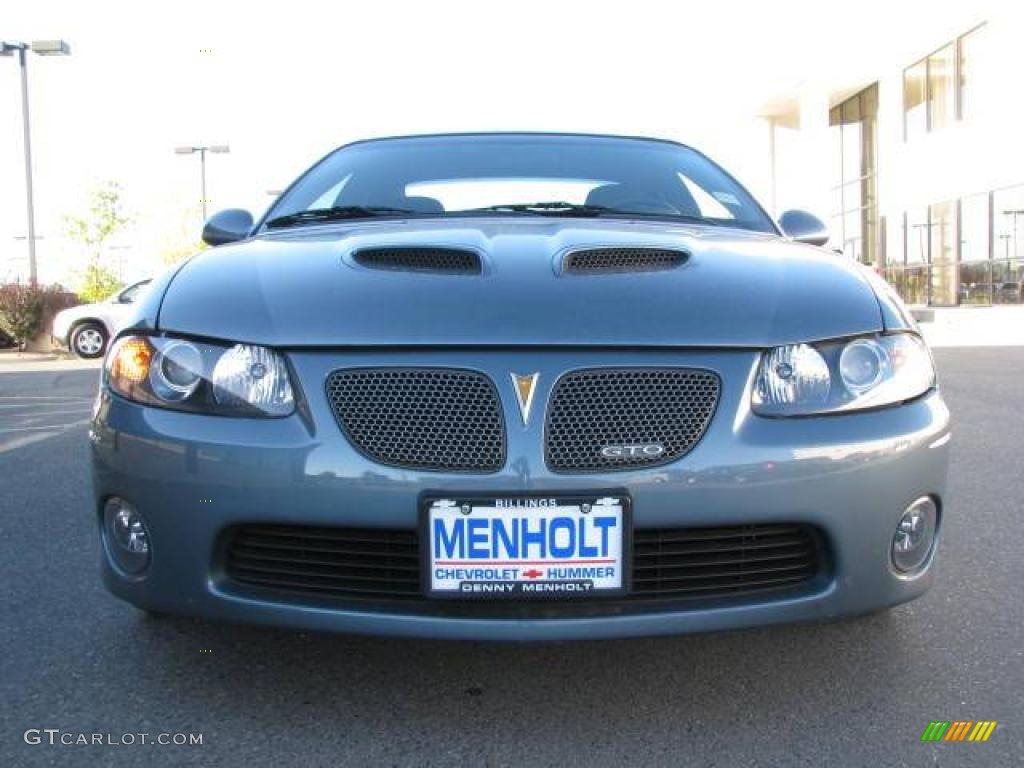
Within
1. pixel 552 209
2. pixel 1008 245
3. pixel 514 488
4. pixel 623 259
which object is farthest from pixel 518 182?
pixel 1008 245

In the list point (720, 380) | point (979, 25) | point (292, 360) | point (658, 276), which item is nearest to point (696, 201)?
point (658, 276)

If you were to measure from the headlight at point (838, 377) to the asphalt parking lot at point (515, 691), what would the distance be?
0.65m

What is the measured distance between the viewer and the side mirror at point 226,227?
3.01 metres

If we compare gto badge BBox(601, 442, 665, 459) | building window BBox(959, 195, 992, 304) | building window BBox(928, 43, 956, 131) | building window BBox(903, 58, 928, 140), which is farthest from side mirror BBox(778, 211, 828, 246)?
building window BBox(903, 58, 928, 140)

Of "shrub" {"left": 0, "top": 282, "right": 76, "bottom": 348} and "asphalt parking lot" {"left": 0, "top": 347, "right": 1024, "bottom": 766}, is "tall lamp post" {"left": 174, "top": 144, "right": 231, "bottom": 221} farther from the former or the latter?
"asphalt parking lot" {"left": 0, "top": 347, "right": 1024, "bottom": 766}

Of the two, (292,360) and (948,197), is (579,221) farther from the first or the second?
(948,197)

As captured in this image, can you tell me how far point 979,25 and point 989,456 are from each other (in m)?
17.9

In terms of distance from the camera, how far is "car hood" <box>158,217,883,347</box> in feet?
6.35

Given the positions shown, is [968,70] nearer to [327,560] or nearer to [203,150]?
[203,150]

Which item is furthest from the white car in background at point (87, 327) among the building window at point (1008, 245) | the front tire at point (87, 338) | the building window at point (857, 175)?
the building window at point (857, 175)

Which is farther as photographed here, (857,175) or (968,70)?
(857,175)

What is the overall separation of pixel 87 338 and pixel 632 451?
14570 millimetres

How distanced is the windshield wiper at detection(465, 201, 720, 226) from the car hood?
0.55m

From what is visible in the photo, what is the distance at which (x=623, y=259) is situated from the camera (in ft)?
7.31
